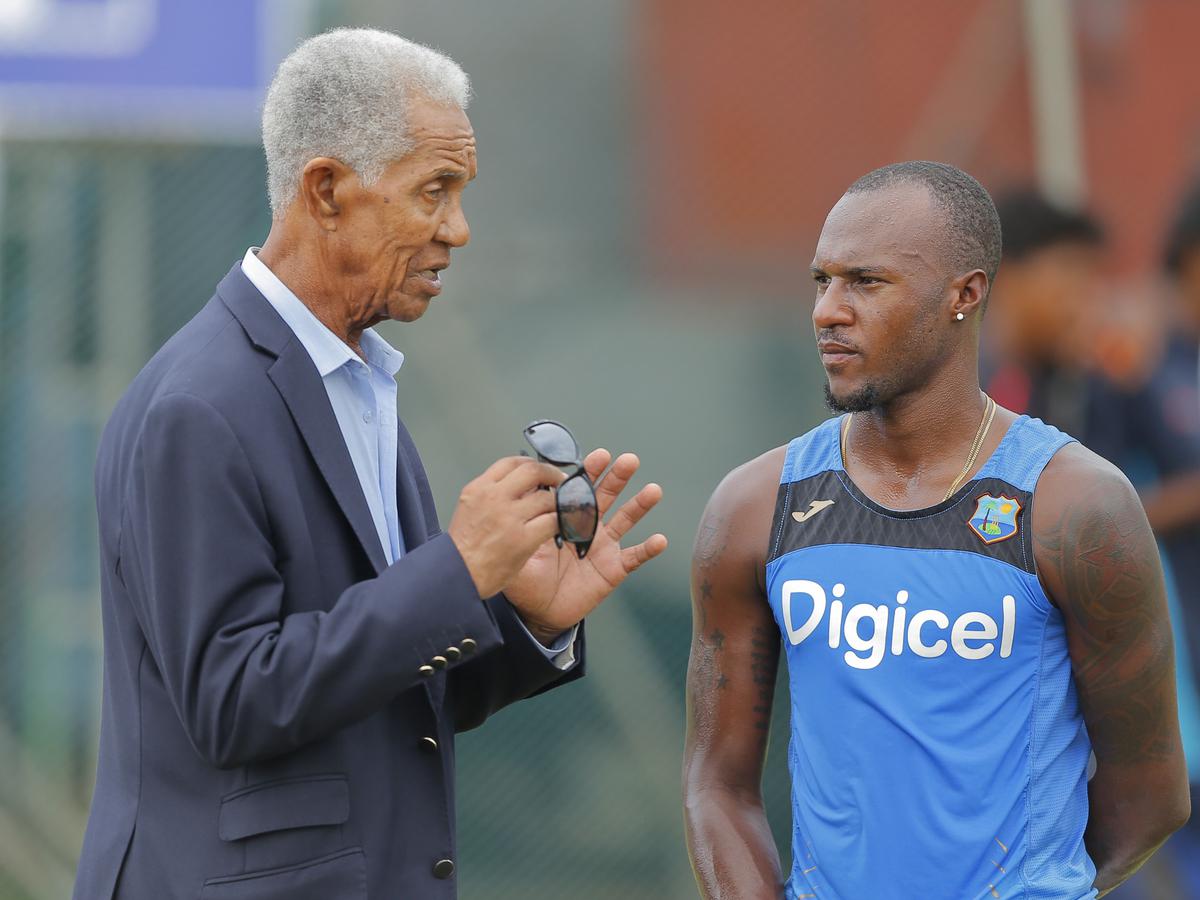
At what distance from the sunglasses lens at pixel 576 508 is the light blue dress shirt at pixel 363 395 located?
0.97ft

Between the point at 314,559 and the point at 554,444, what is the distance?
1.24 feet

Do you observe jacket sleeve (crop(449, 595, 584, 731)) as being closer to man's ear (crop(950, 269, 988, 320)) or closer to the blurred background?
man's ear (crop(950, 269, 988, 320))

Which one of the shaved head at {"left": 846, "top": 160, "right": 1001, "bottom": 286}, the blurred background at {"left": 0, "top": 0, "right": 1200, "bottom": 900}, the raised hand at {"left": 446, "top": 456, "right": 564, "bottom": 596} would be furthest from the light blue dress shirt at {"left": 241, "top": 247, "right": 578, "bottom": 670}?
the blurred background at {"left": 0, "top": 0, "right": 1200, "bottom": 900}

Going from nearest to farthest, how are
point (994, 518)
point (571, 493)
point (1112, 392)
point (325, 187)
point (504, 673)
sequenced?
point (571, 493), point (325, 187), point (994, 518), point (504, 673), point (1112, 392)

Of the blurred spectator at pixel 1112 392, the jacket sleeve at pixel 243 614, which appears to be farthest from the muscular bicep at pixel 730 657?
the blurred spectator at pixel 1112 392

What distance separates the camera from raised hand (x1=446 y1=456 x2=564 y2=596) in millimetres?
2197

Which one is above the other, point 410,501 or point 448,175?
point 448,175

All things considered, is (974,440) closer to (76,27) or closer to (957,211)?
(957,211)

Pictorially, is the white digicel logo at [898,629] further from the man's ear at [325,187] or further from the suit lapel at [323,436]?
the man's ear at [325,187]

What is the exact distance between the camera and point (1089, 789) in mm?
2574

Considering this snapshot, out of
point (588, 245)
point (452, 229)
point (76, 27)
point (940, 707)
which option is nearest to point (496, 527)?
point (452, 229)

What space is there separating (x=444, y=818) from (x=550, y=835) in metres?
3.48

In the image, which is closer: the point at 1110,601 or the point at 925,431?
the point at 1110,601

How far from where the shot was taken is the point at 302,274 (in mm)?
2430
